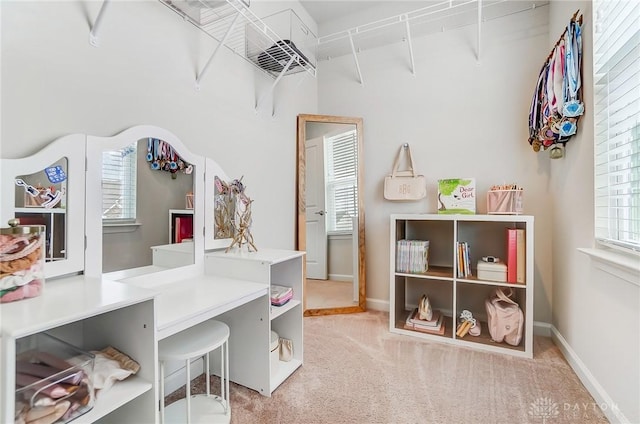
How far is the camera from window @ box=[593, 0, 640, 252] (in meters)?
1.24

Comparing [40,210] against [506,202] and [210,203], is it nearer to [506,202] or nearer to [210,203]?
[210,203]

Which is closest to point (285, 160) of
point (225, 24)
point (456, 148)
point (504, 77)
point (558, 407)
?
point (225, 24)

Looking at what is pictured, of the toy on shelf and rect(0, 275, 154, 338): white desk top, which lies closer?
rect(0, 275, 154, 338): white desk top

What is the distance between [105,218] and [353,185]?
195cm

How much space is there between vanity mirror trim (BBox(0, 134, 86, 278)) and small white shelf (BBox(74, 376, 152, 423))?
0.48m

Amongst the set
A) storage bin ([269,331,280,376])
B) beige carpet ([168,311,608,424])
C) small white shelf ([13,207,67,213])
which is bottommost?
beige carpet ([168,311,608,424])

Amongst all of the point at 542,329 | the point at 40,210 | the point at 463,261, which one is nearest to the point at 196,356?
the point at 40,210

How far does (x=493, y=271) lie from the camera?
6.73ft

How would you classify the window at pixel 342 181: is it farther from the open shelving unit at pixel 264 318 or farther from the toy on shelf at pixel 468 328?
the toy on shelf at pixel 468 328

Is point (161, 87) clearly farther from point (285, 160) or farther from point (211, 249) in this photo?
point (285, 160)

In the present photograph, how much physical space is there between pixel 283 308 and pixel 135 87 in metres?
1.33

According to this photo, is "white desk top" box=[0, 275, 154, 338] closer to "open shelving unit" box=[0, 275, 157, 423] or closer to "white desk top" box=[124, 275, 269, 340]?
"open shelving unit" box=[0, 275, 157, 423]

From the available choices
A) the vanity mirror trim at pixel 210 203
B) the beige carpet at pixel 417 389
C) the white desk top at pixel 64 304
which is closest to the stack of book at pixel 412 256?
the beige carpet at pixel 417 389

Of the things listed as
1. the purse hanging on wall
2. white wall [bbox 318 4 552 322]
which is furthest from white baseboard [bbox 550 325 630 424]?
the purse hanging on wall
